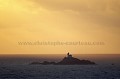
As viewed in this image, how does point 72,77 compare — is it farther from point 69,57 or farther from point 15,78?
point 69,57

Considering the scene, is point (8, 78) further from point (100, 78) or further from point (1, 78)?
point (100, 78)

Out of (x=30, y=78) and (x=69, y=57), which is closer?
(x=30, y=78)

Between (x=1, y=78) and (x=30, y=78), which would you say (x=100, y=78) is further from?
(x=1, y=78)

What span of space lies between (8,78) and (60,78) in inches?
547

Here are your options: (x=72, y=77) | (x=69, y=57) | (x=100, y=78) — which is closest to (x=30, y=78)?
(x=72, y=77)

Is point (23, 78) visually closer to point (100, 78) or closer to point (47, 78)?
point (47, 78)

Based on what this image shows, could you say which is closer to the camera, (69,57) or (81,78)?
(81,78)

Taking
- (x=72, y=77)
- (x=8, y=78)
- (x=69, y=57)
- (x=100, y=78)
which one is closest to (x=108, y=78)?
(x=100, y=78)

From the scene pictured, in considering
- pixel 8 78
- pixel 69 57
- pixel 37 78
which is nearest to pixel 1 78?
pixel 8 78

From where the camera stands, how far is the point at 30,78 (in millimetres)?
110562

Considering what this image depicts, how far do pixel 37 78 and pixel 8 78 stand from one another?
7.79 metres

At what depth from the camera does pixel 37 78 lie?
110m

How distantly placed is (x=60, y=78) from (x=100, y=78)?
35.1ft

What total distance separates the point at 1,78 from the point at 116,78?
30.3m
